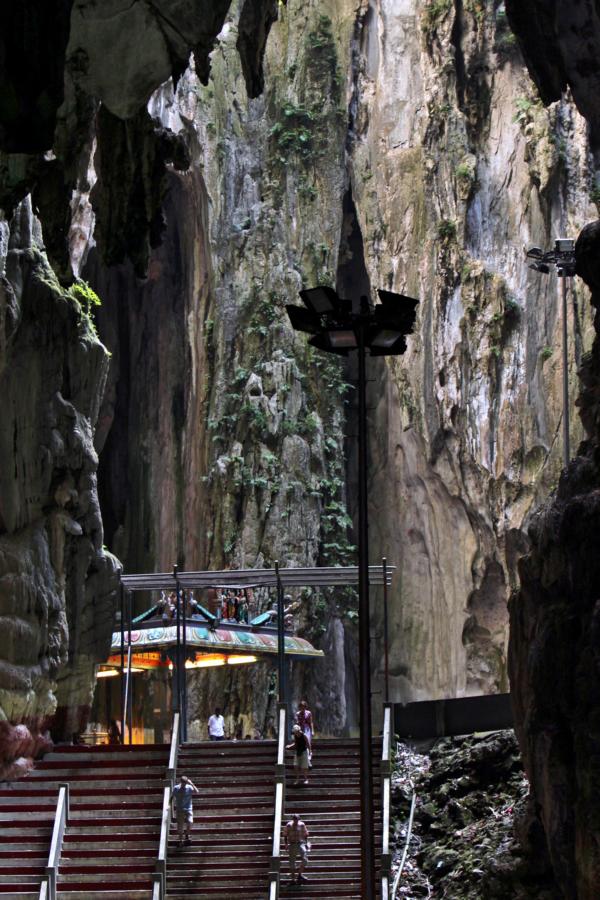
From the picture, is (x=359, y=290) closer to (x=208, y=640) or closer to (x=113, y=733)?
(x=113, y=733)

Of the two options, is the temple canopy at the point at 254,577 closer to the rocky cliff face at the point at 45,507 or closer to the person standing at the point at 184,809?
the rocky cliff face at the point at 45,507

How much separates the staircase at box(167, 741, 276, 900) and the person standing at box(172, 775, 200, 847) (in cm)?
14

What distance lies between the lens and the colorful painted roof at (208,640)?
92.1 ft

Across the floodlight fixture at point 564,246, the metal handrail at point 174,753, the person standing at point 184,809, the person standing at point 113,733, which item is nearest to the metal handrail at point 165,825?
the metal handrail at point 174,753

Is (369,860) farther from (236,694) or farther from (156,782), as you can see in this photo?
(236,694)

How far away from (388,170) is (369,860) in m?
29.2

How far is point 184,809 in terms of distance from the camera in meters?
20.2

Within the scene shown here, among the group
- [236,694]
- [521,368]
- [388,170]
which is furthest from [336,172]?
[236,694]

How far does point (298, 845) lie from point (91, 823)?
323 centimetres

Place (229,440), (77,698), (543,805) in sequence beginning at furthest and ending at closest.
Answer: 1. (229,440)
2. (77,698)
3. (543,805)

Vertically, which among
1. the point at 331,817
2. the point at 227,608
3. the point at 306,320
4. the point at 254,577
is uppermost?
the point at 227,608

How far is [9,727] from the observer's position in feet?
71.5

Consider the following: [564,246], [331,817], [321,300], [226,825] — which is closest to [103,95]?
[321,300]

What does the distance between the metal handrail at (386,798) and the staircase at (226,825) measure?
5.33 feet
